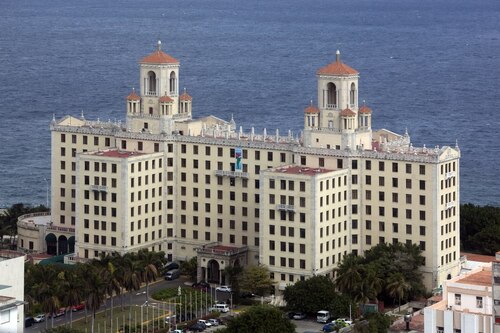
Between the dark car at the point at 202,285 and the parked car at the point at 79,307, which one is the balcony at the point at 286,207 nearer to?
the dark car at the point at 202,285

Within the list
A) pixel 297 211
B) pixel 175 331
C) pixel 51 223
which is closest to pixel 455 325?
pixel 175 331

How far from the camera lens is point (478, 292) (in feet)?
383

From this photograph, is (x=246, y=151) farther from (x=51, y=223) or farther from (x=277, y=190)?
(x=51, y=223)

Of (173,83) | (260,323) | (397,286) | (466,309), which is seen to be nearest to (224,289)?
(397,286)

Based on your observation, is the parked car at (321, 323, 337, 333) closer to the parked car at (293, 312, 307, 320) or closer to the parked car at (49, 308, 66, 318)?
the parked car at (293, 312, 307, 320)

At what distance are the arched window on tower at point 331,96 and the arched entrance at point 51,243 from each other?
102 ft

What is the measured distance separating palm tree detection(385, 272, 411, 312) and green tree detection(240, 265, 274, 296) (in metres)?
10.9

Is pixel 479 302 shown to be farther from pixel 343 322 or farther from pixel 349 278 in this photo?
pixel 349 278

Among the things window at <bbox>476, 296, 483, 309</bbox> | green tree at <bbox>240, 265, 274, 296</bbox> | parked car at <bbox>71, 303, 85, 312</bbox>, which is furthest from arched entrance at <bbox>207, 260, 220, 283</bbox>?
window at <bbox>476, 296, 483, 309</bbox>

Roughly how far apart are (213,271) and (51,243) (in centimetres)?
2040

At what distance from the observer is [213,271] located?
16000cm

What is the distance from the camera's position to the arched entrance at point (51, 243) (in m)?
172

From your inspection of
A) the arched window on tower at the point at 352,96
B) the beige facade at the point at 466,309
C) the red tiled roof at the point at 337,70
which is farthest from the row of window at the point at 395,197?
the beige facade at the point at 466,309

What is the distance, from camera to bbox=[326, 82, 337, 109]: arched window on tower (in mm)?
160500
